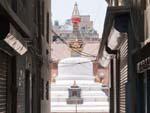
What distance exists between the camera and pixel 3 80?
42.6 ft

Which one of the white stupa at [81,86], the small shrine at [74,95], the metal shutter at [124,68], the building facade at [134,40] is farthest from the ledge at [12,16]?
the small shrine at [74,95]

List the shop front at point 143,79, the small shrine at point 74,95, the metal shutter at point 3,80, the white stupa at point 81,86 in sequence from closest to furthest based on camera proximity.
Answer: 1. the shop front at point 143,79
2. the metal shutter at point 3,80
3. the white stupa at point 81,86
4. the small shrine at point 74,95

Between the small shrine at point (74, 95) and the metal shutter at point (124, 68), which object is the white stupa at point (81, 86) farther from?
the metal shutter at point (124, 68)

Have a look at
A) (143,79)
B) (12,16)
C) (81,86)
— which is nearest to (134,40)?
(143,79)

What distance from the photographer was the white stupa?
49438 millimetres

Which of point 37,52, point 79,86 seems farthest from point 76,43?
point 37,52

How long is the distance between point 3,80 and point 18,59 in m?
1.88

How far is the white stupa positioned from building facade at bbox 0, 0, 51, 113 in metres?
27.4

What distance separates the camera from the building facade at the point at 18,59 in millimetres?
10586

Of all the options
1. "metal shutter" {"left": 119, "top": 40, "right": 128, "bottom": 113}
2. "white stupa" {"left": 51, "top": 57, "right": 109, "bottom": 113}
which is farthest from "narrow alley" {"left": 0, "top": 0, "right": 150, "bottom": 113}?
"white stupa" {"left": 51, "top": 57, "right": 109, "bottom": 113}

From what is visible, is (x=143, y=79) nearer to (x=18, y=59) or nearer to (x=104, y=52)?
(x=18, y=59)

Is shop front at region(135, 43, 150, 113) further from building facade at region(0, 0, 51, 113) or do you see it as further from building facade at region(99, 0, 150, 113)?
building facade at region(0, 0, 51, 113)

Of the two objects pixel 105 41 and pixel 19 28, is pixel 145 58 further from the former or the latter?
pixel 105 41

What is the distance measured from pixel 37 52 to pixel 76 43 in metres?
32.7
